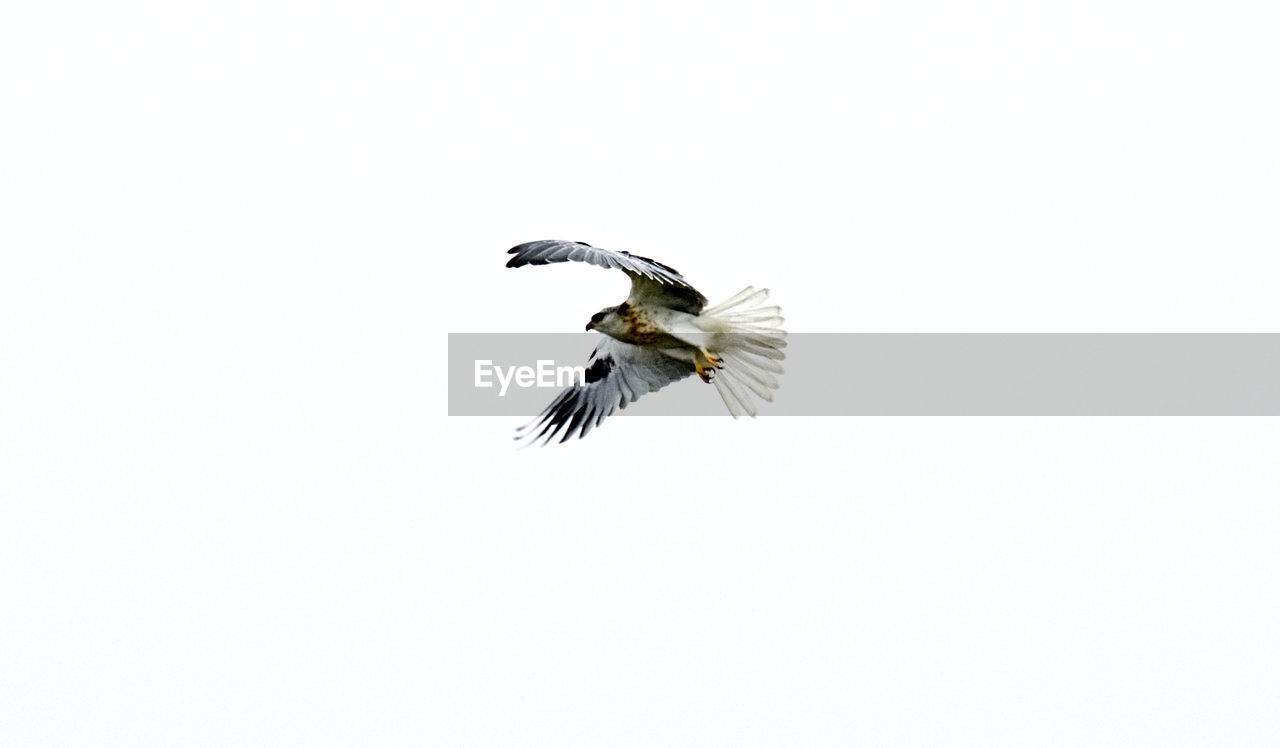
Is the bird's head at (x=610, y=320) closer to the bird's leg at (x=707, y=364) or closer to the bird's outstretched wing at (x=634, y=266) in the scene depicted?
the bird's outstretched wing at (x=634, y=266)

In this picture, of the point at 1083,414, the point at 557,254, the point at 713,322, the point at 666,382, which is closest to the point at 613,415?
the point at 666,382

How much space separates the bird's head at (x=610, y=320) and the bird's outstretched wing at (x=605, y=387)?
49 cm

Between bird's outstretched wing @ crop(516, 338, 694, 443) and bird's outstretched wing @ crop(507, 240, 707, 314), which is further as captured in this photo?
bird's outstretched wing @ crop(516, 338, 694, 443)

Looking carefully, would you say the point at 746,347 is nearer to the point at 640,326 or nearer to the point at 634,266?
the point at 640,326

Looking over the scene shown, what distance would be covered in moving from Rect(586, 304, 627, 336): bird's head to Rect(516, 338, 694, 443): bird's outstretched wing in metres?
0.49

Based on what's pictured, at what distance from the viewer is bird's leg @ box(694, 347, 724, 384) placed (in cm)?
1140

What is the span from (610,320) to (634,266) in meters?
1.21

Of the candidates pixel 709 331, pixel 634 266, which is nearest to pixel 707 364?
pixel 709 331

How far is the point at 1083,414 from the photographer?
14750mm

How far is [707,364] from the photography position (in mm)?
11445

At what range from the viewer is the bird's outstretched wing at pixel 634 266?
995 centimetres

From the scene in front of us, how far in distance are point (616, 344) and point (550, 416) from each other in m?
0.64

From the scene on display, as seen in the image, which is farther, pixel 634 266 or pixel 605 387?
pixel 605 387

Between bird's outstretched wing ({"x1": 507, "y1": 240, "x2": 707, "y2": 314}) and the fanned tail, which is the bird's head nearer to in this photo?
bird's outstretched wing ({"x1": 507, "y1": 240, "x2": 707, "y2": 314})
